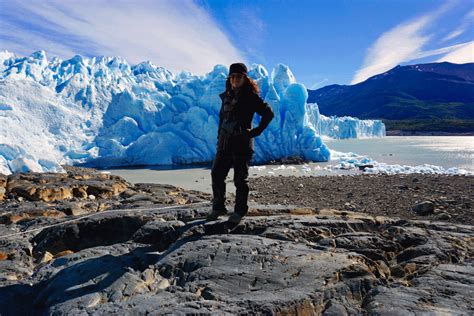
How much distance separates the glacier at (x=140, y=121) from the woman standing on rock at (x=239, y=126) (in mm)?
16420

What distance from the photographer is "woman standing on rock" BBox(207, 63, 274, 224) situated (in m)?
3.20

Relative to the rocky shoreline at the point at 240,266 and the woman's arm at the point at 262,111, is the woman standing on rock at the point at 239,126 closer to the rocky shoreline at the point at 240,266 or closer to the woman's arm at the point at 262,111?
the woman's arm at the point at 262,111

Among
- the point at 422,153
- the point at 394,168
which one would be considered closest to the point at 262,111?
the point at 394,168

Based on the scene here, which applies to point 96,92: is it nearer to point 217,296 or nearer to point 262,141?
point 262,141

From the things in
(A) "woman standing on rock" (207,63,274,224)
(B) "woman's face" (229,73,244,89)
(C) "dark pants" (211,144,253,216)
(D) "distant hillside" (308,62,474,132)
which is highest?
(D) "distant hillside" (308,62,474,132)

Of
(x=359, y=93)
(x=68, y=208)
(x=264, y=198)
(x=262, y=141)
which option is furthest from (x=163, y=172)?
(x=359, y=93)

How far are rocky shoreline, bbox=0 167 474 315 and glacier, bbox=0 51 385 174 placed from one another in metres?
15.4

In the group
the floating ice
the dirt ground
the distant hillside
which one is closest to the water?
the floating ice

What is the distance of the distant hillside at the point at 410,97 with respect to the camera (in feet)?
357

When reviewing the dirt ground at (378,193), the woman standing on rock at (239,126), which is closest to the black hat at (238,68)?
the woman standing on rock at (239,126)

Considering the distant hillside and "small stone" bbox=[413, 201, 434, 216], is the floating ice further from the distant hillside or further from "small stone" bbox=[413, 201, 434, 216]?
the distant hillside

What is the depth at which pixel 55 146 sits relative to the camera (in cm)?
2803

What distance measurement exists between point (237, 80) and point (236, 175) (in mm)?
942

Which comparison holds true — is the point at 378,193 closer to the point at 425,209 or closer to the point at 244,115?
the point at 425,209
